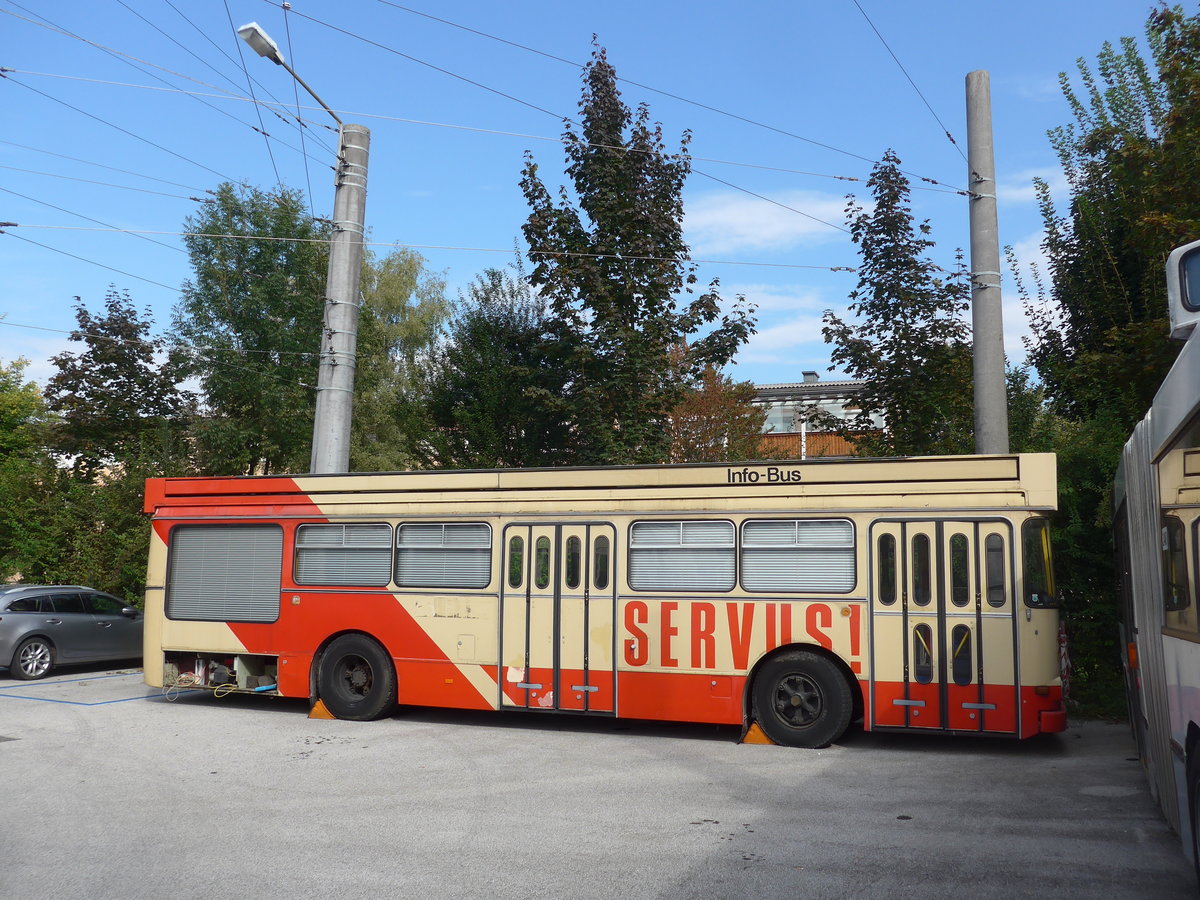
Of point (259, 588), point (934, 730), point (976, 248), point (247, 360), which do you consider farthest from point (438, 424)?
point (934, 730)

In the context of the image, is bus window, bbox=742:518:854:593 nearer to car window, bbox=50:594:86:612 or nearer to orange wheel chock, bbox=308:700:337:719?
orange wheel chock, bbox=308:700:337:719

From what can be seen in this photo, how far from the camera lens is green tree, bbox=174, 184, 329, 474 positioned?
29062 millimetres

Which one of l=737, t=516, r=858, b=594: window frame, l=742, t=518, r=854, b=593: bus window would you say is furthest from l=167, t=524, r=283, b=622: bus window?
l=742, t=518, r=854, b=593: bus window

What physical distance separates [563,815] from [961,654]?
450cm

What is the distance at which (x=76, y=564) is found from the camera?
74.8 feet

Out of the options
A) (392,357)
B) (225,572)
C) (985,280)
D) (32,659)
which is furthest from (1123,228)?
(392,357)

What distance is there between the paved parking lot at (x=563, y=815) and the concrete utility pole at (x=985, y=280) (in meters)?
3.60

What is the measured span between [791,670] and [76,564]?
17910 mm

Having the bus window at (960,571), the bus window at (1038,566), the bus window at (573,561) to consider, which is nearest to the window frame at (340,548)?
the bus window at (573,561)

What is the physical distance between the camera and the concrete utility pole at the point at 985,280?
12133mm

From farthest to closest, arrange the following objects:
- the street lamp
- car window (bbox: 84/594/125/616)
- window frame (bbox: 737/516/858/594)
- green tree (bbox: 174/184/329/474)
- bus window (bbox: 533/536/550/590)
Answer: green tree (bbox: 174/184/329/474)
car window (bbox: 84/594/125/616)
the street lamp
bus window (bbox: 533/536/550/590)
window frame (bbox: 737/516/858/594)

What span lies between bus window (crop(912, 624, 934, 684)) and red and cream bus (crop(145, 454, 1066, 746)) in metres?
0.02

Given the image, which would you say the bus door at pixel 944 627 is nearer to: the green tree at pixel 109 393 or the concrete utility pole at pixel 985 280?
the concrete utility pole at pixel 985 280

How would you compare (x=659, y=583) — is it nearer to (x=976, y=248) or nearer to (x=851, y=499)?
(x=851, y=499)
